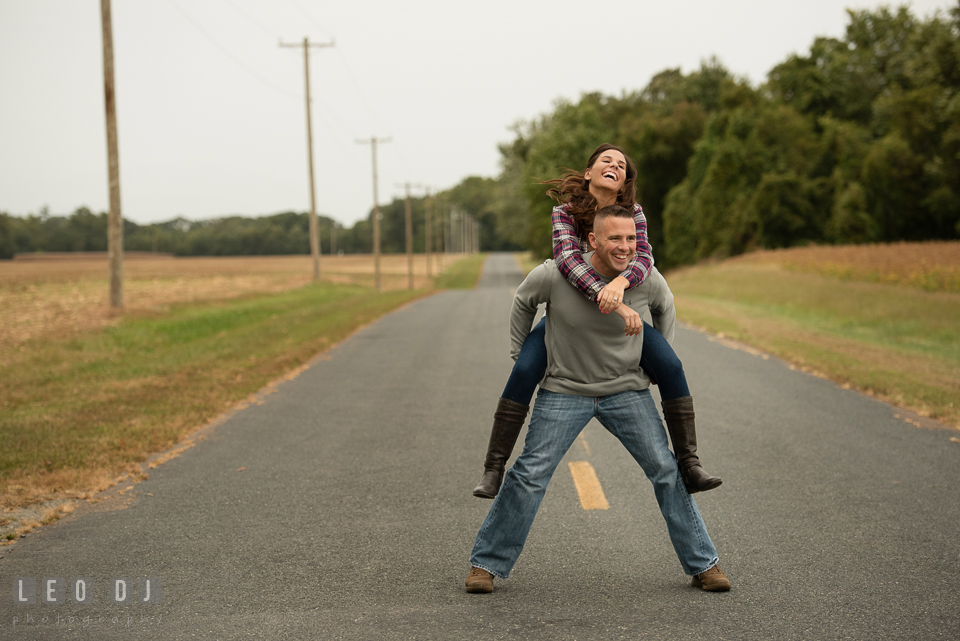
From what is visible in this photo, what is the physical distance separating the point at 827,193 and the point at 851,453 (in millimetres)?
50036

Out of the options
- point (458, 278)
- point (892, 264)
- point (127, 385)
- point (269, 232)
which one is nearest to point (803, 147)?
point (458, 278)

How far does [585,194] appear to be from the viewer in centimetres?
378

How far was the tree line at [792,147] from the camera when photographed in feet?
143

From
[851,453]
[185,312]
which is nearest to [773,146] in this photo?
[185,312]

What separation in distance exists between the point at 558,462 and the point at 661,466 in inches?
19.4

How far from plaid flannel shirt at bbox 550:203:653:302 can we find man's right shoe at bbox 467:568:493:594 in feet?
4.74

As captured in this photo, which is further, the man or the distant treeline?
the distant treeline

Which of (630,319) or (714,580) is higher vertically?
(630,319)

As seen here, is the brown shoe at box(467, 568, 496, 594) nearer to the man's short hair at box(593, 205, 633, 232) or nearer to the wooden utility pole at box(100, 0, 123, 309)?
the man's short hair at box(593, 205, 633, 232)

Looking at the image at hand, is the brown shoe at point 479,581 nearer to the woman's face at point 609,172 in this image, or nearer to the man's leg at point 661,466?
the man's leg at point 661,466

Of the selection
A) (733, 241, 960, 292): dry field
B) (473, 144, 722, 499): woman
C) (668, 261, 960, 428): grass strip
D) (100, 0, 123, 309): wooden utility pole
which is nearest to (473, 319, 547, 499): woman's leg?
(473, 144, 722, 499): woman

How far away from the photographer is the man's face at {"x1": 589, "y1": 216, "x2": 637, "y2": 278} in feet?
11.5

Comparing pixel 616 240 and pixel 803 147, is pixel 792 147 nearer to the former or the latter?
pixel 803 147

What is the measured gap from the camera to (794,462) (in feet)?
21.0
